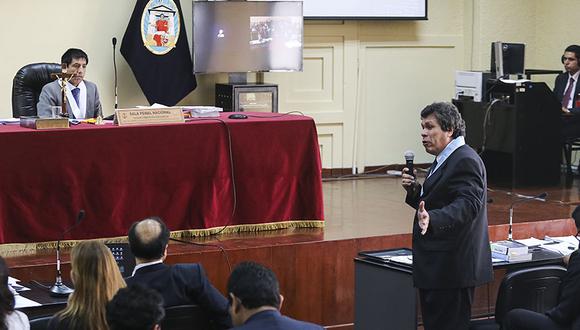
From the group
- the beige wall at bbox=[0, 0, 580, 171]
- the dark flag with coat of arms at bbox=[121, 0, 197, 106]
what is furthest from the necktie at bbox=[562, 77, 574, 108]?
the dark flag with coat of arms at bbox=[121, 0, 197, 106]

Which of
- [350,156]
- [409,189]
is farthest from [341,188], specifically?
[409,189]

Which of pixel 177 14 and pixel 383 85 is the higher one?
pixel 177 14

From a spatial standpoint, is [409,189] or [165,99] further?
[165,99]

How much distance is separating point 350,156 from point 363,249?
11.9ft

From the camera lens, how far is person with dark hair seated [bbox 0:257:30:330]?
12.2 ft

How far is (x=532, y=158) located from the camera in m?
9.41

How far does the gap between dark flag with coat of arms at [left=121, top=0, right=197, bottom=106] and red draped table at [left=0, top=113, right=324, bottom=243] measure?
213 centimetres

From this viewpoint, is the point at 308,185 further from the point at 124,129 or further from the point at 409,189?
the point at 409,189

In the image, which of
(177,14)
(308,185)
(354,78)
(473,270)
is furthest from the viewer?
(354,78)

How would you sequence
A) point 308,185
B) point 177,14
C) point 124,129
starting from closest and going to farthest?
point 124,129 < point 308,185 < point 177,14

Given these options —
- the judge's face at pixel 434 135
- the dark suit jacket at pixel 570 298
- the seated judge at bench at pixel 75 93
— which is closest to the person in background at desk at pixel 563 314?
the dark suit jacket at pixel 570 298

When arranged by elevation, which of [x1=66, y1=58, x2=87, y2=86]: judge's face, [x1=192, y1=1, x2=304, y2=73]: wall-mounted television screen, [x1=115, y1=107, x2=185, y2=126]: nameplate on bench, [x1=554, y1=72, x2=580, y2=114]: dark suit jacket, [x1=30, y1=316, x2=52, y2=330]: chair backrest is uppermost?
[x1=192, y1=1, x2=304, y2=73]: wall-mounted television screen

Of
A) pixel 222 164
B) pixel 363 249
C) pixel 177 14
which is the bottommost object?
pixel 363 249

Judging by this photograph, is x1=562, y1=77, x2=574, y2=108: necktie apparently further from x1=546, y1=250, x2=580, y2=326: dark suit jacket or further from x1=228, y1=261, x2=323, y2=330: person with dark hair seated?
x1=228, y1=261, x2=323, y2=330: person with dark hair seated
